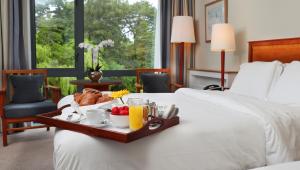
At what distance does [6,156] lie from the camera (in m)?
3.27

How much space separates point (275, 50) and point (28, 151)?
296cm

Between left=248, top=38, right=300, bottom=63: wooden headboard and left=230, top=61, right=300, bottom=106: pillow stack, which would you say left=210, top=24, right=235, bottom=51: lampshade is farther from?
left=230, top=61, right=300, bottom=106: pillow stack

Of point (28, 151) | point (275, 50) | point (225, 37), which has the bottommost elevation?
point (28, 151)

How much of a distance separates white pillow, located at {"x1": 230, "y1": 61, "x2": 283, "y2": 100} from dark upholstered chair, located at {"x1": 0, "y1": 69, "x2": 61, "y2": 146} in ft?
7.59

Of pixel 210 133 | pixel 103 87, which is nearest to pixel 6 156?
pixel 103 87

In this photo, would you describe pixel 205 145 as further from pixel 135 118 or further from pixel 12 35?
pixel 12 35

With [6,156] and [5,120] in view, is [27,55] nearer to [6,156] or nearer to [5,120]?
[5,120]

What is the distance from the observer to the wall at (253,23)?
3.11 meters

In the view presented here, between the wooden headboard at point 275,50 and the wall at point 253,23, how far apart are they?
2.7 inches

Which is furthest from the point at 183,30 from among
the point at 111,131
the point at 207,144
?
the point at 111,131

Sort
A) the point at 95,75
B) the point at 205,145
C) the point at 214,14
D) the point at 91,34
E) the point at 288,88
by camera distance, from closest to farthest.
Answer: the point at 205,145 < the point at 288,88 < the point at 95,75 < the point at 214,14 < the point at 91,34

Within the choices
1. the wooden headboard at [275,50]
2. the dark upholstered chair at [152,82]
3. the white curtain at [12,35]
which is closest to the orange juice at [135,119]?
the wooden headboard at [275,50]

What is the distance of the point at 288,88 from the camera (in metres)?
2.43

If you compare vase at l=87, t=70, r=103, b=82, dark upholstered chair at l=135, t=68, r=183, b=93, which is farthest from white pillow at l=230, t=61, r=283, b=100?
vase at l=87, t=70, r=103, b=82
